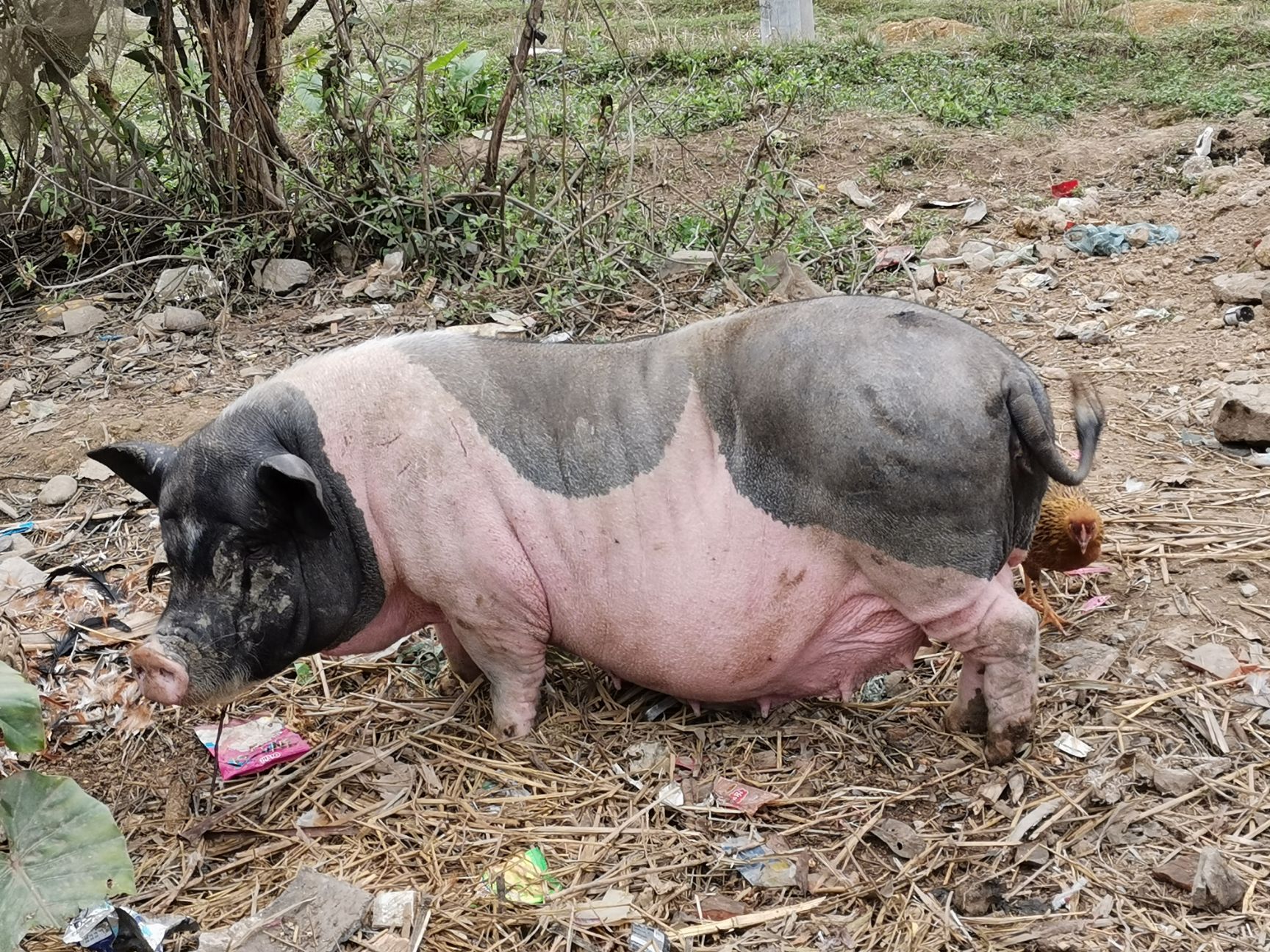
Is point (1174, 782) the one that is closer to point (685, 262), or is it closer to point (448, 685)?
point (448, 685)

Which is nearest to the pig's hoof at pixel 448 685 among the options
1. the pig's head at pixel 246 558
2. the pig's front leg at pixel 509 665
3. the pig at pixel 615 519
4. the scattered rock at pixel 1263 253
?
the pig's front leg at pixel 509 665

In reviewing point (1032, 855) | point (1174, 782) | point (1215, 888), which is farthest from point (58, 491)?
point (1215, 888)

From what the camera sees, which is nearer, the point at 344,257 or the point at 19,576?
the point at 19,576

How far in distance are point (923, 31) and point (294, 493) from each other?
925cm

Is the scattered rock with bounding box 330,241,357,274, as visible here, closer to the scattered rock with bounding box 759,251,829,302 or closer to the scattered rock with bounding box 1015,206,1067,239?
the scattered rock with bounding box 759,251,829,302

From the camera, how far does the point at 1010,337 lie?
5332 mm

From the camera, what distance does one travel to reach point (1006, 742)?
9.79 ft

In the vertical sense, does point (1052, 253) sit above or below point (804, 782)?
above

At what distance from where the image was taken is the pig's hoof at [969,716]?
3051 millimetres

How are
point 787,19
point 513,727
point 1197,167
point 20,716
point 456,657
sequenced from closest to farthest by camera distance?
point 20,716 < point 513,727 < point 456,657 < point 1197,167 < point 787,19

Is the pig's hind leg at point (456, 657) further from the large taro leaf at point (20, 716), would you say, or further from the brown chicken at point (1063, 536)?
the brown chicken at point (1063, 536)

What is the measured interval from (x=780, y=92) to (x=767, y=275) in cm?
323

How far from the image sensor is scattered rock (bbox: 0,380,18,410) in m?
5.41

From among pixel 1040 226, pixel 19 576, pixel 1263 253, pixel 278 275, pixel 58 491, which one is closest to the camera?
pixel 19 576
